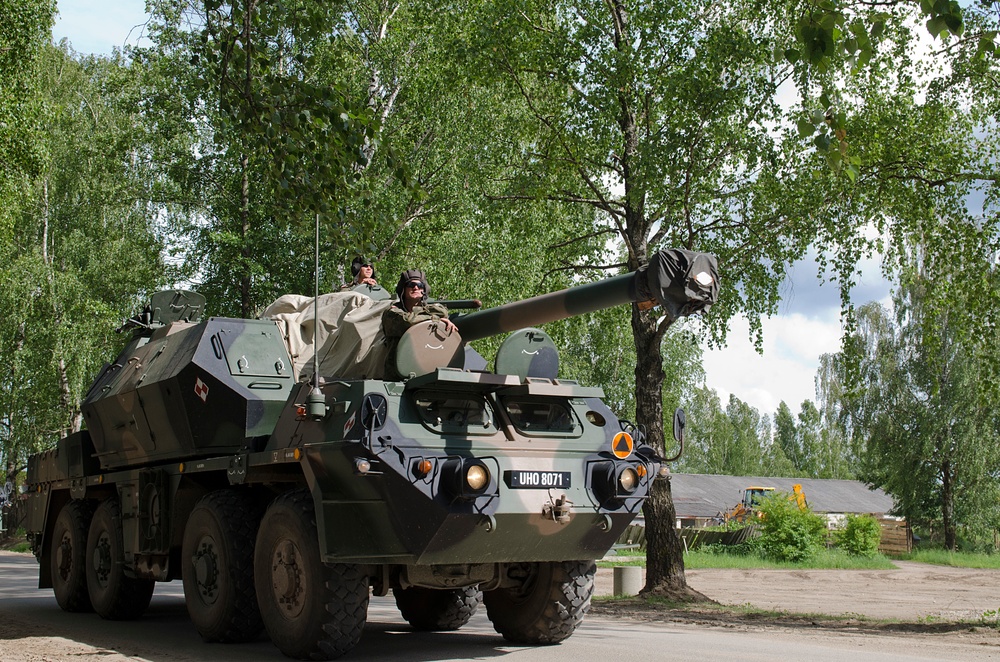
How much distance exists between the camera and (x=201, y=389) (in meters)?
8.96

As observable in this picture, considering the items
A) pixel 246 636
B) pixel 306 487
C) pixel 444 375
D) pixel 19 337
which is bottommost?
pixel 246 636

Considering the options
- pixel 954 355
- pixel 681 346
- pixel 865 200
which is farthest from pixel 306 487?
pixel 681 346

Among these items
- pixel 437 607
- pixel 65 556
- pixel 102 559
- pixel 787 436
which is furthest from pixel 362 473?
pixel 787 436

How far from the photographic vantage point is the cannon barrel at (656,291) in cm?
706

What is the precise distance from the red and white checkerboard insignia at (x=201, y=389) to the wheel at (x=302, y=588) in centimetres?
141

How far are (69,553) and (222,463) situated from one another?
3.82 meters

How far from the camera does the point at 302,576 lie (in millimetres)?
7551

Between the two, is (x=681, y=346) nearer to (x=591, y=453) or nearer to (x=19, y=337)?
(x=19, y=337)

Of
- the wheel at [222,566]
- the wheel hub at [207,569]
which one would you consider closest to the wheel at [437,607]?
the wheel at [222,566]

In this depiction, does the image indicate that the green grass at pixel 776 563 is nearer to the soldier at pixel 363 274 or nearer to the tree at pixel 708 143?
the tree at pixel 708 143

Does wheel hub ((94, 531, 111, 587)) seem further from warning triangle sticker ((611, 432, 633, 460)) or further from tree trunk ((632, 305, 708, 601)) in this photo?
tree trunk ((632, 305, 708, 601))

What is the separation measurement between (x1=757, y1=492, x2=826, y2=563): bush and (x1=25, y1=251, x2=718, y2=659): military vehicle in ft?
62.3

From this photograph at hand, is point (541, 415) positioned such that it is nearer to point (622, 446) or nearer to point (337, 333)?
point (622, 446)

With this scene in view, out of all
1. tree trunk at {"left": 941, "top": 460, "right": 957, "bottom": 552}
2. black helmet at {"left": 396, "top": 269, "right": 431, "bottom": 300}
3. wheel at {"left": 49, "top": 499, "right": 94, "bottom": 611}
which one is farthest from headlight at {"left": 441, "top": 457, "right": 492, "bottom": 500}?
tree trunk at {"left": 941, "top": 460, "right": 957, "bottom": 552}
